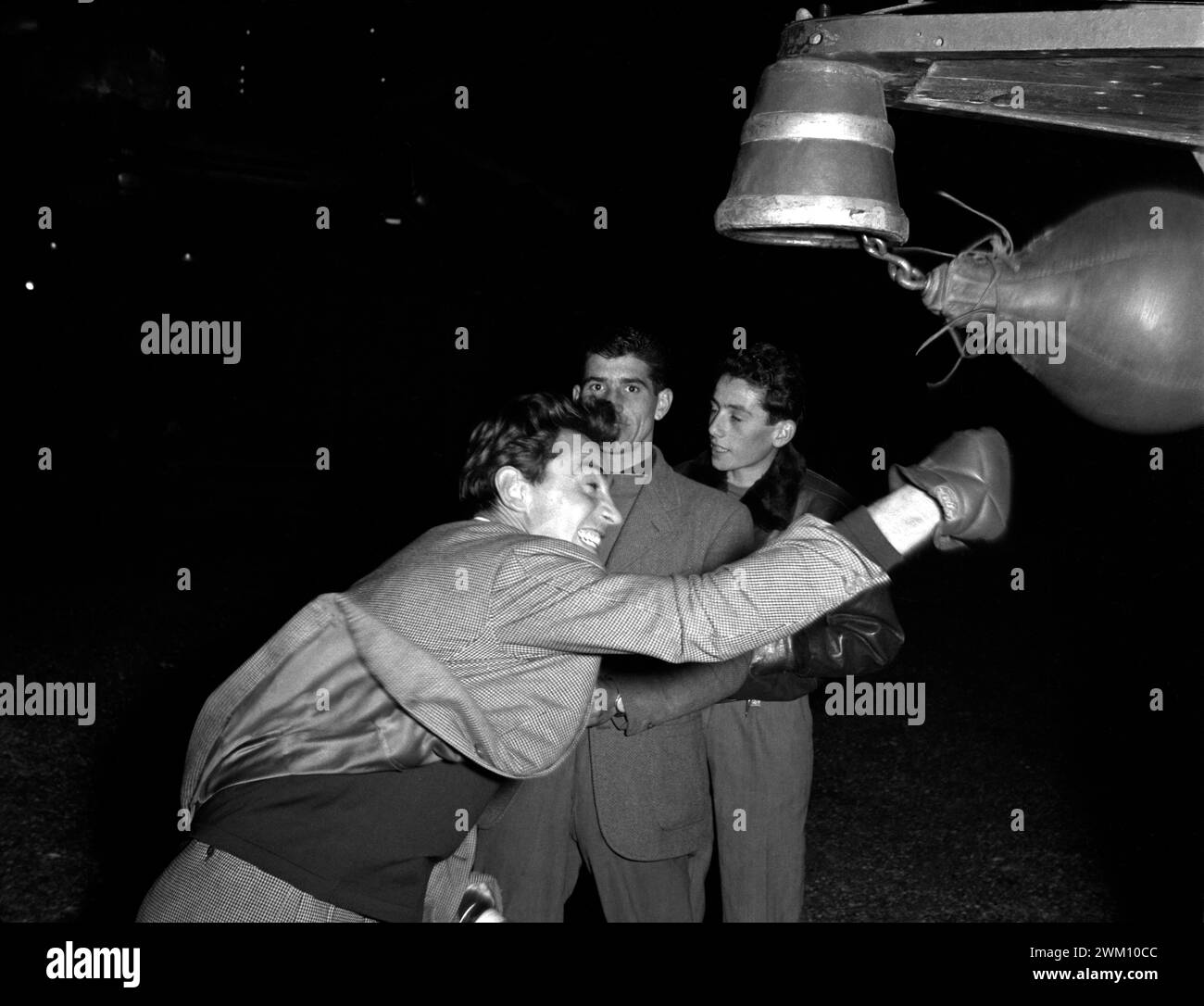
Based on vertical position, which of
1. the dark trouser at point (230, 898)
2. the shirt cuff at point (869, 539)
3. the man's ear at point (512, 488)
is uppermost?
the man's ear at point (512, 488)

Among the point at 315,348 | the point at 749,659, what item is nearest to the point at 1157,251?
the point at 749,659

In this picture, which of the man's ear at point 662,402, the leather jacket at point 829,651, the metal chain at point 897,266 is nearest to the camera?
the metal chain at point 897,266

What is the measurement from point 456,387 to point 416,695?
17.2m

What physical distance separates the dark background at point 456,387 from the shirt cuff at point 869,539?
98 cm

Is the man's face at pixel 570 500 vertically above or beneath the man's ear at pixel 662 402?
beneath

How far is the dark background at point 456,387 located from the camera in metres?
5.87

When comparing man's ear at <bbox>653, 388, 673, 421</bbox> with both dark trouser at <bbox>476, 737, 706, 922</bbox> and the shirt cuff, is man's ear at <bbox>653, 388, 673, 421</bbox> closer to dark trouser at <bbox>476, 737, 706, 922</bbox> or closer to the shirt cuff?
dark trouser at <bbox>476, 737, 706, 922</bbox>

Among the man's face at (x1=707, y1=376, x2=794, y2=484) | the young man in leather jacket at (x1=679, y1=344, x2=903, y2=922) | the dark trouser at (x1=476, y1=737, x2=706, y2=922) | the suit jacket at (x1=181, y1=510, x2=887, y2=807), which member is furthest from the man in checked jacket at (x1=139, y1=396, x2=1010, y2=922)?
the man's face at (x1=707, y1=376, x2=794, y2=484)

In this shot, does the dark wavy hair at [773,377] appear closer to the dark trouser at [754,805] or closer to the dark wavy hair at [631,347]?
the dark wavy hair at [631,347]

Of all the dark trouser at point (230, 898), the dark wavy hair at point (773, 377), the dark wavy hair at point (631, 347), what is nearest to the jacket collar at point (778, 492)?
the dark wavy hair at point (773, 377)

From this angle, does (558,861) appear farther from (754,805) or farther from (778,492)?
(778,492)

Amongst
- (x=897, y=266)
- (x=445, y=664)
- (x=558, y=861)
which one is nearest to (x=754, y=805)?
(x=558, y=861)

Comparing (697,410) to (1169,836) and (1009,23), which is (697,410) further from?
(1009,23)

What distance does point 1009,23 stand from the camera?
1.84 meters
